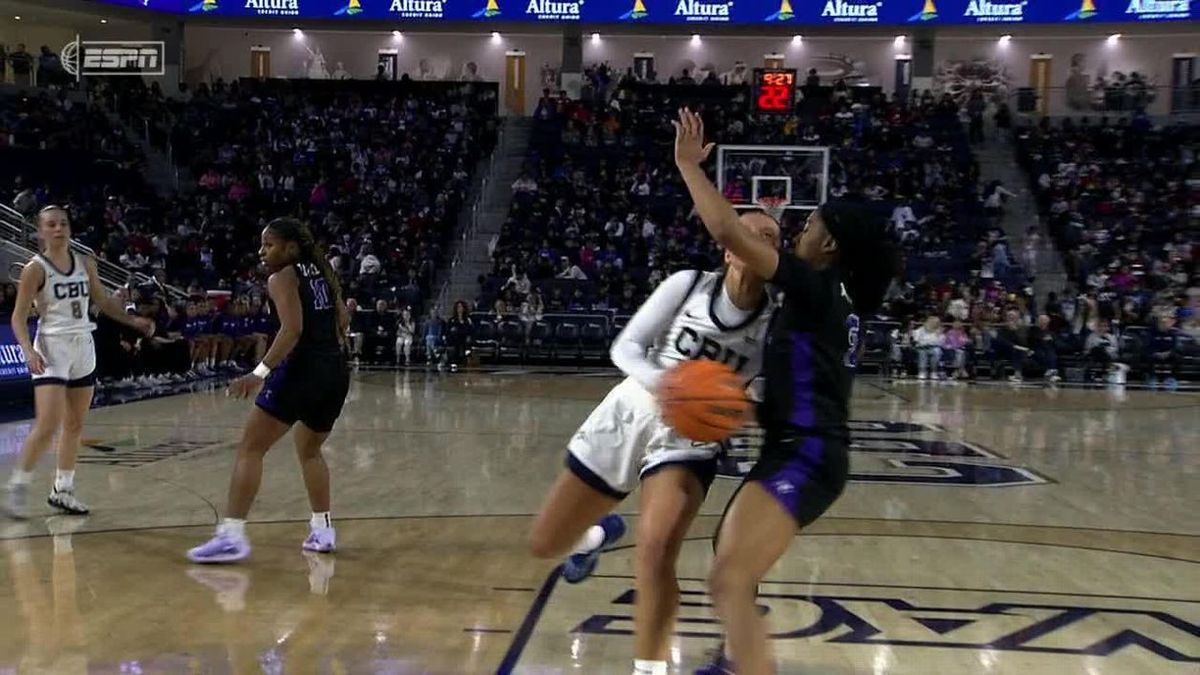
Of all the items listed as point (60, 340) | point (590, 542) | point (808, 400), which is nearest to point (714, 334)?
point (808, 400)

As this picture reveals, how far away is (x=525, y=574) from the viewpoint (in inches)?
210

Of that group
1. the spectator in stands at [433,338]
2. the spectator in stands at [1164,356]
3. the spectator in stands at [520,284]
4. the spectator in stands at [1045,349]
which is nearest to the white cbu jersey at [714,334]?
the spectator in stands at [433,338]

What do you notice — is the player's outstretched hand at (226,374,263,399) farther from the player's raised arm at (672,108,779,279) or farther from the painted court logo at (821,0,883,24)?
the painted court logo at (821,0,883,24)

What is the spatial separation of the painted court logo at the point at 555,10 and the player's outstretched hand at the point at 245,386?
A: 25015 mm

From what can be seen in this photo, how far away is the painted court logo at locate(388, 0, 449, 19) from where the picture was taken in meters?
29.0

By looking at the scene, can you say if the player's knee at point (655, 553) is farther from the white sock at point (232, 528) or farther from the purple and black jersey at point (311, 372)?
the white sock at point (232, 528)

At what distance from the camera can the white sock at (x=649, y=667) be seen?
3.59 meters

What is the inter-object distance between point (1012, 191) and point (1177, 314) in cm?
731

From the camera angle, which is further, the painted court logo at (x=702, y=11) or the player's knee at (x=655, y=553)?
the painted court logo at (x=702, y=11)

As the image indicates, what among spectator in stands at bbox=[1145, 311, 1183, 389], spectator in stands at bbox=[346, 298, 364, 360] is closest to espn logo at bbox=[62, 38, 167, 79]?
spectator in stands at bbox=[346, 298, 364, 360]

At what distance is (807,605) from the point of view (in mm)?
4828

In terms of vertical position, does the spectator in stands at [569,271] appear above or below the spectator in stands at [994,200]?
below

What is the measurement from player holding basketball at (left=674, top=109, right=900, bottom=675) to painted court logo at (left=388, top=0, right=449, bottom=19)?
2716cm

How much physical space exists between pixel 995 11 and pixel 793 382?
2772 cm
